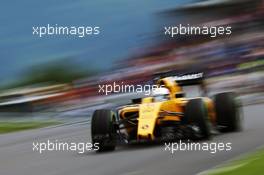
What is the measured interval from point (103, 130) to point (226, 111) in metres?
2.27

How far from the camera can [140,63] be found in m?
35.1

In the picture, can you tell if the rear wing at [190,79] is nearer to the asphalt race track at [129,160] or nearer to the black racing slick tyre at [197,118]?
the asphalt race track at [129,160]

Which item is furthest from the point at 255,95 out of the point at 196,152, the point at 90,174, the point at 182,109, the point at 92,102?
the point at 90,174

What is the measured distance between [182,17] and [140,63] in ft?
22.3

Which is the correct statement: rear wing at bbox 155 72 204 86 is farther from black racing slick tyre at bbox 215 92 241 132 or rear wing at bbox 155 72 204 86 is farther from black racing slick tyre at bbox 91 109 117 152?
black racing slick tyre at bbox 91 109 117 152

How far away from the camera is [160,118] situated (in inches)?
411

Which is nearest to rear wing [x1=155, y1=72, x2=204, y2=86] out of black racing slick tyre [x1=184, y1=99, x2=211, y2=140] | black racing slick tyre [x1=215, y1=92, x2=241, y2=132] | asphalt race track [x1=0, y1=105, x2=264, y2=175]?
black racing slick tyre [x1=215, y1=92, x2=241, y2=132]

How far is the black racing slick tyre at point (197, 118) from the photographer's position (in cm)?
1005

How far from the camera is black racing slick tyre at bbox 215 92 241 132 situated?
11516 mm

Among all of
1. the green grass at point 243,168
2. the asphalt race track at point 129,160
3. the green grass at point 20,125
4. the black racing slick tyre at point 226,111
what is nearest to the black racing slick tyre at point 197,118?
the asphalt race track at point 129,160

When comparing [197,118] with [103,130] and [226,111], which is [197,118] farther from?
[226,111]

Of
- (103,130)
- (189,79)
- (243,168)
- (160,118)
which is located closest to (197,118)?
(160,118)

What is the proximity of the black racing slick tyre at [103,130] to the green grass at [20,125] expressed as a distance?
9613mm

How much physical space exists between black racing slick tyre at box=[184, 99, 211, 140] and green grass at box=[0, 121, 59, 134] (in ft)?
34.0
